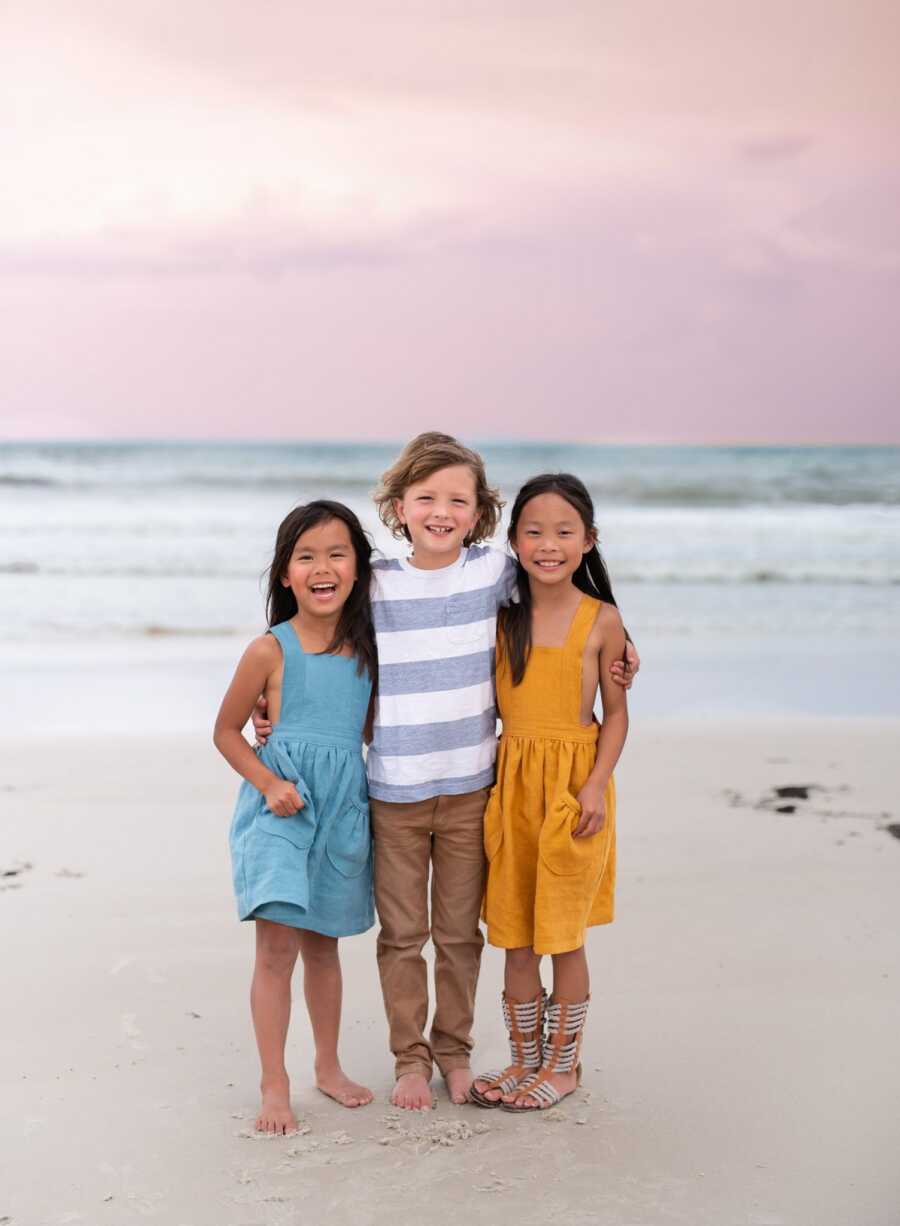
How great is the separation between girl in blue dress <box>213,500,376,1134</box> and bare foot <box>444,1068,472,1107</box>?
0.59ft

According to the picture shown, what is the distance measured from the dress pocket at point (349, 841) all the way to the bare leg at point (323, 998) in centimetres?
20

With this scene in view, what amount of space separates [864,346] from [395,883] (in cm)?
1738

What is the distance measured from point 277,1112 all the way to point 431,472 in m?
1.35

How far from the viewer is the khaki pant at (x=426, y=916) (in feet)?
9.18

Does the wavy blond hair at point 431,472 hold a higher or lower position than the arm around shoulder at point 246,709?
higher

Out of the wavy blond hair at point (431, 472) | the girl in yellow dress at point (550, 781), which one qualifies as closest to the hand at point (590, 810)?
the girl in yellow dress at point (550, 781)

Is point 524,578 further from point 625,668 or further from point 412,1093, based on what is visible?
point 412,1093

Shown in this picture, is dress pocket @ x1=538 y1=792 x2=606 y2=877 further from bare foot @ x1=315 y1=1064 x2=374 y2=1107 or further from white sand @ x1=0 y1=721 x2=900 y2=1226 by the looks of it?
bare foot @ x1=315 y1=1064 x2=374 y2=1107

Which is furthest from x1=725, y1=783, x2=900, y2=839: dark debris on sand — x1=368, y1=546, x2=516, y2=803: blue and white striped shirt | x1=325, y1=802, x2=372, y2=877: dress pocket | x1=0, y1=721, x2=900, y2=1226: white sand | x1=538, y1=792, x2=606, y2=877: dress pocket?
x1=325, y1=802, x2=372, y2=877: dress pocket

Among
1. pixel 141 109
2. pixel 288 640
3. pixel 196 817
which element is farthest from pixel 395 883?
pixel 141 109

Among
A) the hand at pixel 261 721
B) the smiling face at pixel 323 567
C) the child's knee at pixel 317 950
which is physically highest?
the smiling face at pixel 323 567

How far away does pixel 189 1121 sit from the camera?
2.66m

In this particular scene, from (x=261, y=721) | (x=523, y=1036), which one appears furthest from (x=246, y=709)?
(x=523, y=1036)

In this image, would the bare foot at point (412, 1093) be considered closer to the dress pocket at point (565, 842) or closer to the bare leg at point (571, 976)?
the bare leg at point (571, 976)
